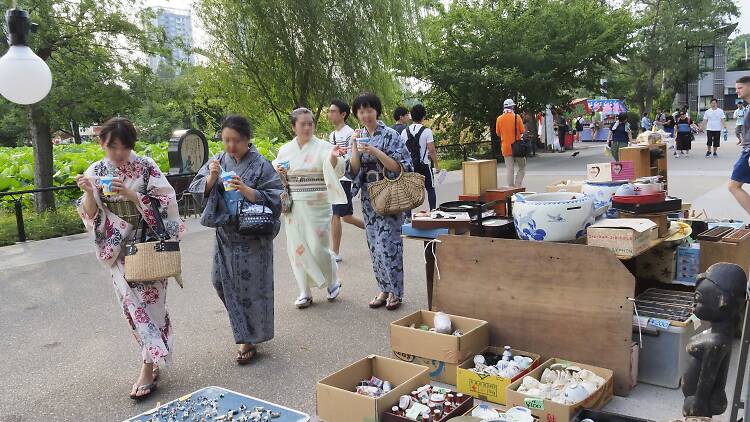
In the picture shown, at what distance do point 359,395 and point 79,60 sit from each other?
9799 millimetres

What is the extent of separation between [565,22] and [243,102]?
10450 mm

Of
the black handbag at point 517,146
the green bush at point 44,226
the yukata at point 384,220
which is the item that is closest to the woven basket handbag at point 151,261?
the yukata at point 384,220

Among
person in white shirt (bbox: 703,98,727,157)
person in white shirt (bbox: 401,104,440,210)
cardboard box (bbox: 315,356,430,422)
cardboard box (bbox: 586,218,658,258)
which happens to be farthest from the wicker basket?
person in white shirt (bbox: 703,98,727,157)

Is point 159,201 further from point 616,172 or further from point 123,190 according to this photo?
point 616,172

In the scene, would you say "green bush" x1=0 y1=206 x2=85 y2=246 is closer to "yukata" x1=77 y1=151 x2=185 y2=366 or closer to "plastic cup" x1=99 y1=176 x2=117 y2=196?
"yukata" x1=77 y1=151 x2=185 y2=366

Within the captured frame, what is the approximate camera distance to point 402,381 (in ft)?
11.5

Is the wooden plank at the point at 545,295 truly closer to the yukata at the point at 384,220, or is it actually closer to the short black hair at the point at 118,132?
the yukata at the point at 384,220

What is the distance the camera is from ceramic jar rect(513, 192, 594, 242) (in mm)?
3570

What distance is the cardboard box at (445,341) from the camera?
12.0 feet

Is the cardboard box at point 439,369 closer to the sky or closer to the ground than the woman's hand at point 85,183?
closer to the ground

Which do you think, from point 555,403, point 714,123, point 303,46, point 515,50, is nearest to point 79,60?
point 303,46

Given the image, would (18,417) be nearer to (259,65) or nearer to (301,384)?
(301,384)

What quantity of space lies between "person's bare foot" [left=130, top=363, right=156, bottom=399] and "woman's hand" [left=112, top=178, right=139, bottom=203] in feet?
3.39

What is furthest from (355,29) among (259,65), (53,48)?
(53,48)
